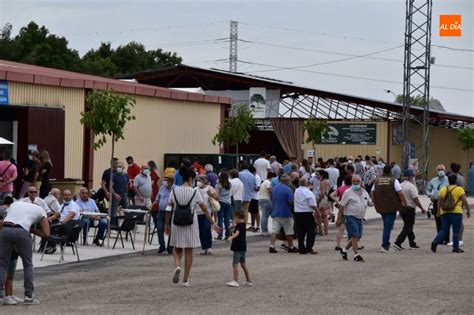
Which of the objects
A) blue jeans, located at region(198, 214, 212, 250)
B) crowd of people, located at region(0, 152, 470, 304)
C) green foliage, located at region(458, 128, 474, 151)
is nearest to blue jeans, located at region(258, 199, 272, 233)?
crowd of people, located at region(0, 152, 470, 304)

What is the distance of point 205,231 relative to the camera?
73.6 feet

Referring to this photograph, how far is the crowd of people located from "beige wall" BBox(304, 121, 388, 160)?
28.2m

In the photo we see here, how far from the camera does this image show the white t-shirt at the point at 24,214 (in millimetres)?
14672

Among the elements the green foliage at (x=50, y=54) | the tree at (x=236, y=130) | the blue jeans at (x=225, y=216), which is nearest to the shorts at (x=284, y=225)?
the blue jeans at (x=225, y=216)

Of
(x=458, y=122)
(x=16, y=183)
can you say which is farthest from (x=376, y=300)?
(x=458, y=122)

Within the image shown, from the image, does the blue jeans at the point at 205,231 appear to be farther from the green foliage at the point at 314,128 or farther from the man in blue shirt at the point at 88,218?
the green foliage at the point at 314,128

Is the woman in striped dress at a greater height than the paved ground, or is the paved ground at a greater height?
the woman in striped dress

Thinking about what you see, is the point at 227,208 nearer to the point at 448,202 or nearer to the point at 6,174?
the point at 6,174

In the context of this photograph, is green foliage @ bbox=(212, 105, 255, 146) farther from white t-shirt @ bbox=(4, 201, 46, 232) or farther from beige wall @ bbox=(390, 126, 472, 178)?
white t-shirt @ bbox=(4, 201, 46, 232)

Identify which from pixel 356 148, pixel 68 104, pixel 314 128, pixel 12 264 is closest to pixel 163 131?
pixel 68 104

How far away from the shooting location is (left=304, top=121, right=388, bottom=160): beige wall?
58.2m

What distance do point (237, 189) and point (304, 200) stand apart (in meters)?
3.97

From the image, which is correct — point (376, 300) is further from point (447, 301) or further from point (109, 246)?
point (109, 246)

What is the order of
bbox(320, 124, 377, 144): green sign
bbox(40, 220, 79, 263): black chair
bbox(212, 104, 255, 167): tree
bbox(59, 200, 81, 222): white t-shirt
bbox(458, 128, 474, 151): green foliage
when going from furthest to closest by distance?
1. bbox(458, 128, 474, 151): green foliage
2. bbox(320, 124, 377, 144): green sign
3. bbox(212, 104, 255, 167): tree
4. bbox(59, 200, 81, 222): white t-shirt
5. bbox(40, 220, 79, 263): black chair
